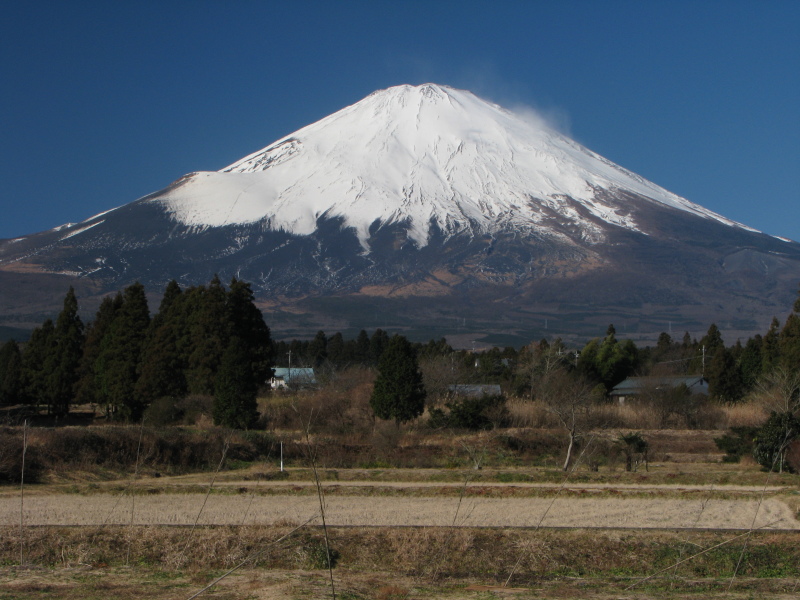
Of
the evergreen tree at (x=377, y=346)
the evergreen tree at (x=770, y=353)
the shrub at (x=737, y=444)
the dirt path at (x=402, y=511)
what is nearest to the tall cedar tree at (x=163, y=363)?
the dirt path at (x=402, y=511)

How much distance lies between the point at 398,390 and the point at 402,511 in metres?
15.5

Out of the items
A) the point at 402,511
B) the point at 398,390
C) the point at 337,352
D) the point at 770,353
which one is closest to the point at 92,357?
the point at 398,390

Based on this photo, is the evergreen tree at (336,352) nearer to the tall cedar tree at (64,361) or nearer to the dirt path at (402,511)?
the tall cedar tree at (64,361)

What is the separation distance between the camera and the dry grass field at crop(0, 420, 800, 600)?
9711 millimetres

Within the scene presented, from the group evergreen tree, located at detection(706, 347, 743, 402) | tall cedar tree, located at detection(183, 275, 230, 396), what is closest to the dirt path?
tall cedar tree, located at detection(183, 275, 230, 396)

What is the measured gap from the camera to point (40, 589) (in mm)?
9047

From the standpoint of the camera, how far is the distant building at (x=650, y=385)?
42.8 m

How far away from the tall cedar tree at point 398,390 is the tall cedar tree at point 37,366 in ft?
49.1

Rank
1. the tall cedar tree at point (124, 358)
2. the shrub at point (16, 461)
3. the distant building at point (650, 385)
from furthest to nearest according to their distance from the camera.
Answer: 1. the distant building at point (650, 385)
2. the tall cedar tree at point (124, 358)
3. the shrub at point (16, 461)

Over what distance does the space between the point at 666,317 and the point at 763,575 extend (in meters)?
129

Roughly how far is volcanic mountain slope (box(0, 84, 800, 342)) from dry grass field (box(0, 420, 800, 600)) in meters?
100

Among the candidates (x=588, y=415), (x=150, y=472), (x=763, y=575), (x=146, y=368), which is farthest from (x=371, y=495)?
(x=146, y=368)

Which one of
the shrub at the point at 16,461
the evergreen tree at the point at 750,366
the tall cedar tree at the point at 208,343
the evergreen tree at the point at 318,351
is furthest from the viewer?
the evergreen tree at the point at 318,351

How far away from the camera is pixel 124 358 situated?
3459cm
